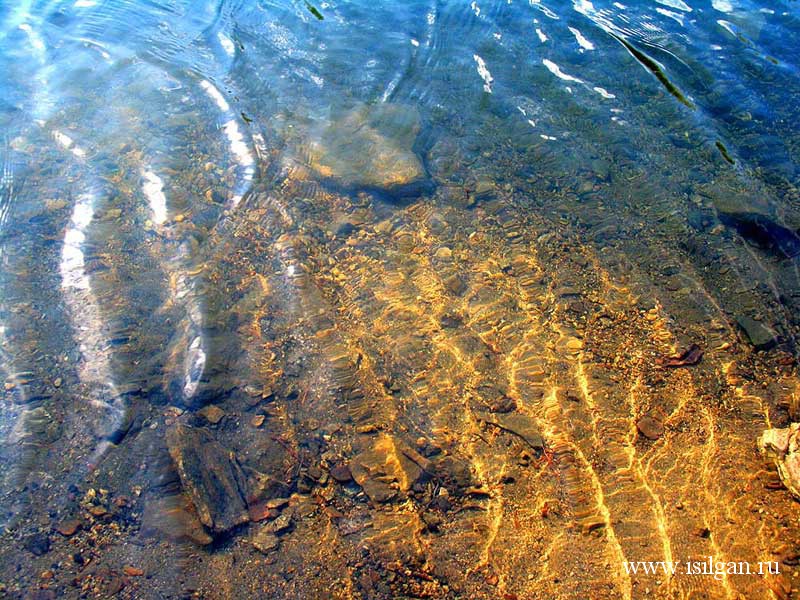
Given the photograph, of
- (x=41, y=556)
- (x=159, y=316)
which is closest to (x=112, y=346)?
(x=159, y=316)

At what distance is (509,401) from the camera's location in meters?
3.35

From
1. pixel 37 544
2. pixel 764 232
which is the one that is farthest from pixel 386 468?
pixel 764 232

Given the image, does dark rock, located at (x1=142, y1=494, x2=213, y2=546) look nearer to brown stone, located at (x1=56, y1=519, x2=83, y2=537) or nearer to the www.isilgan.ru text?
brown stone, located at (x1=56, y1=519, x2=83, y2=537)

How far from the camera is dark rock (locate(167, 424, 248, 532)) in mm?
2836

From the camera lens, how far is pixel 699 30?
21.5ft

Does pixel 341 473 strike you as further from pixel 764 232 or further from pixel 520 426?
pixel 764 232

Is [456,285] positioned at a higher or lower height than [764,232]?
lower

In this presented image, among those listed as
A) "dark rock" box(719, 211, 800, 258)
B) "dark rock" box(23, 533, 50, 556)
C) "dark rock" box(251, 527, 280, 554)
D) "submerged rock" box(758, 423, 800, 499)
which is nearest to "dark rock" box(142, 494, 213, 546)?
"dark rock" box(251, 527, 280, 554)

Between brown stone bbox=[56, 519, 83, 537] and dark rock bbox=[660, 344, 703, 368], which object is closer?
brown stone bbox=[56, 519, 83, 537]

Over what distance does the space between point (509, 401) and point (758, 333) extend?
1847 mm

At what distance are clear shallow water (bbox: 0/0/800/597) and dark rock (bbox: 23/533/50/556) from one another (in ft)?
0.21

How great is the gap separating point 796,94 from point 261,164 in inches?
226

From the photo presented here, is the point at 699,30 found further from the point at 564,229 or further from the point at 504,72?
the point at 564,229

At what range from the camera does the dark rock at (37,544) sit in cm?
266
